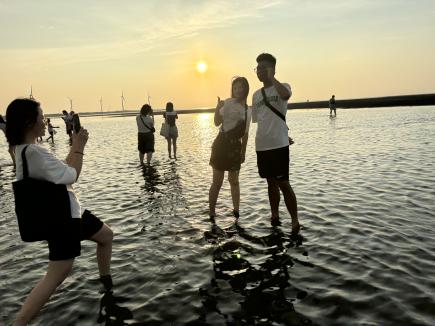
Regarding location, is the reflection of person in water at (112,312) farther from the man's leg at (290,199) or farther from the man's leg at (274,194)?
the man's leg at (274,194)

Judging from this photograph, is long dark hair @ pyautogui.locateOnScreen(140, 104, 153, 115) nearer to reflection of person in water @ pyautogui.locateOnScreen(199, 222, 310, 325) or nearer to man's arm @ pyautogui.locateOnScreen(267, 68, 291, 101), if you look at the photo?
reflection of person in water @ pyautogui.locateOnScreen(199, 222, 310, 325)

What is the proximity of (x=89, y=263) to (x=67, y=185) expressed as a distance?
241 centimetres

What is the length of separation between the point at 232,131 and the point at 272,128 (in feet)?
3.10

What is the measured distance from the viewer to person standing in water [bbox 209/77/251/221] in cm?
651

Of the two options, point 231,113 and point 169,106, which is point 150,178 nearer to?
point 169,106

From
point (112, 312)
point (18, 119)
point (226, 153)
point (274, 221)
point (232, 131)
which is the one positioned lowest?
point (112, 312)

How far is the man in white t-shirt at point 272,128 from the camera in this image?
229 inches

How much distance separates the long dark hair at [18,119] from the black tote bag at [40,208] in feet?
0.55

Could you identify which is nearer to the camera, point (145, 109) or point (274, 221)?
point (274, 221)

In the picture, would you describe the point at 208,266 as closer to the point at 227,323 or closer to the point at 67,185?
the point at 227,323

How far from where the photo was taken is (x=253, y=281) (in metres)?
4.62

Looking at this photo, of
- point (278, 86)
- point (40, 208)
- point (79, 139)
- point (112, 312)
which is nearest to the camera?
point (40, 208)

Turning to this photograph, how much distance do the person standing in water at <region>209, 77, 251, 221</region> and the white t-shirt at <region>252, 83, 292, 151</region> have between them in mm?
418

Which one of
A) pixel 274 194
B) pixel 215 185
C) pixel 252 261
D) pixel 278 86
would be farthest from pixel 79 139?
pixel 274 194
